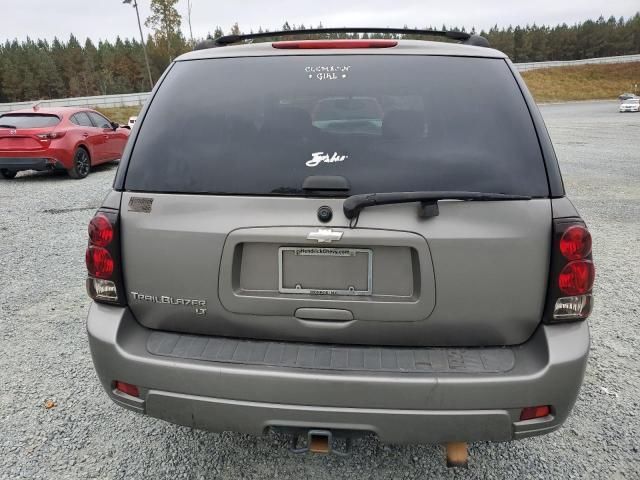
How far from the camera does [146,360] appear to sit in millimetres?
1844

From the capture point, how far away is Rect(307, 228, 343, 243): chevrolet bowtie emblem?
172 centimetres

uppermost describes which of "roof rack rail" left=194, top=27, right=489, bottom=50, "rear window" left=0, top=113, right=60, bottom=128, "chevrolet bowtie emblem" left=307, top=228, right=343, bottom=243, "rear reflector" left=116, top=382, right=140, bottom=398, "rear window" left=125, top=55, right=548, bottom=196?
"roof rack rail" left=194, top=27, right=489, bottom=50

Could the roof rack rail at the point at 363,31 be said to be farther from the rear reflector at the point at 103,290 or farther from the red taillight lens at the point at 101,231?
the rear reflector at the point at 103,290

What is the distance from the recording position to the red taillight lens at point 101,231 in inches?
76.2

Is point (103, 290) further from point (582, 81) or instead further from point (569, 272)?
point (582, 81)

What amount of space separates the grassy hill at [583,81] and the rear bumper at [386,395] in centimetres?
6531

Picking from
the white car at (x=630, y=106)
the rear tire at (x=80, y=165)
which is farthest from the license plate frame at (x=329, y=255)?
the white car at (x=630, y=106)

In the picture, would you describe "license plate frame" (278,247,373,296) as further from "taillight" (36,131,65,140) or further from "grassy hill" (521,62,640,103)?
"grassy hill" (521,62,640,103)

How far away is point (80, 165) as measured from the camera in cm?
1082

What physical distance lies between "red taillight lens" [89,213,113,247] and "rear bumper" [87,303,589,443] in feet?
1.64

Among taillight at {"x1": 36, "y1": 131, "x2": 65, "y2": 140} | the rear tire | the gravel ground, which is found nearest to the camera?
the gravel ground

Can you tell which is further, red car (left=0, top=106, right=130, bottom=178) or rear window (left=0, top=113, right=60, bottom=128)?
rear window (left=0, top=113, right=60, bottom=128)

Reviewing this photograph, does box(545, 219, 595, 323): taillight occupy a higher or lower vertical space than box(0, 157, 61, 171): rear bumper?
higher

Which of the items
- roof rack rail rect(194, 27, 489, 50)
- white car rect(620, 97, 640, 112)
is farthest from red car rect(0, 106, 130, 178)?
white car rect(620, 97, 640, 112)
